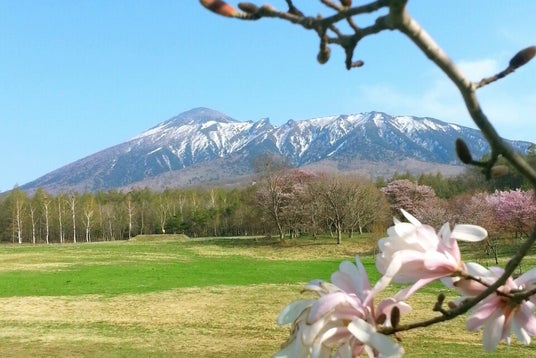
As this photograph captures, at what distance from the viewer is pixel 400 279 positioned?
63cm

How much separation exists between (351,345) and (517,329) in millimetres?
242

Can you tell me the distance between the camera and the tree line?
38.0 m

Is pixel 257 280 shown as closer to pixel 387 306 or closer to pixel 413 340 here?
pixel 413 340

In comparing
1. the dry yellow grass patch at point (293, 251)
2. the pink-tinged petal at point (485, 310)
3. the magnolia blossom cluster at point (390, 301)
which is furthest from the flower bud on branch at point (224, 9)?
the dry yellow grass patch at point (293, 251)

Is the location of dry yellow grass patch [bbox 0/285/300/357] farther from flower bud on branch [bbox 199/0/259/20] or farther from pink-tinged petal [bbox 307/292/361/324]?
flower bud on branch [bbox 199/0/259/20]

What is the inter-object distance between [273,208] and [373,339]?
41099mm

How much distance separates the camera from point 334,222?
4041 centimetres

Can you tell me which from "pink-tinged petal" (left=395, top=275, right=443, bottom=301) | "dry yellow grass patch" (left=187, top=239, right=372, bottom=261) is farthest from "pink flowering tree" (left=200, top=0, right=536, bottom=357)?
"dry yellow grass patch" (left=187, top=239, right=372, bottom=261)

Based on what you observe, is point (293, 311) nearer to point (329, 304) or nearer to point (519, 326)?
point (329, 304)

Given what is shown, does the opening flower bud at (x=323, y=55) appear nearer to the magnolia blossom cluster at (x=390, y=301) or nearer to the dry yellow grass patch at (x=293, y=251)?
the magnolia blossom cluster at (x=390, y=301)

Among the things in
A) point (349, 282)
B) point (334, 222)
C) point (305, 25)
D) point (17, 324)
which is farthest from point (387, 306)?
point (334, 222)

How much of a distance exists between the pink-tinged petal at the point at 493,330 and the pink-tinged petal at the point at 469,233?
0.44 ft

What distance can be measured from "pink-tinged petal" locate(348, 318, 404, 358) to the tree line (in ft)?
78.3

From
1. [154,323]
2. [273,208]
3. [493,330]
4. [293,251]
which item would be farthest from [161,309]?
[273,208]
